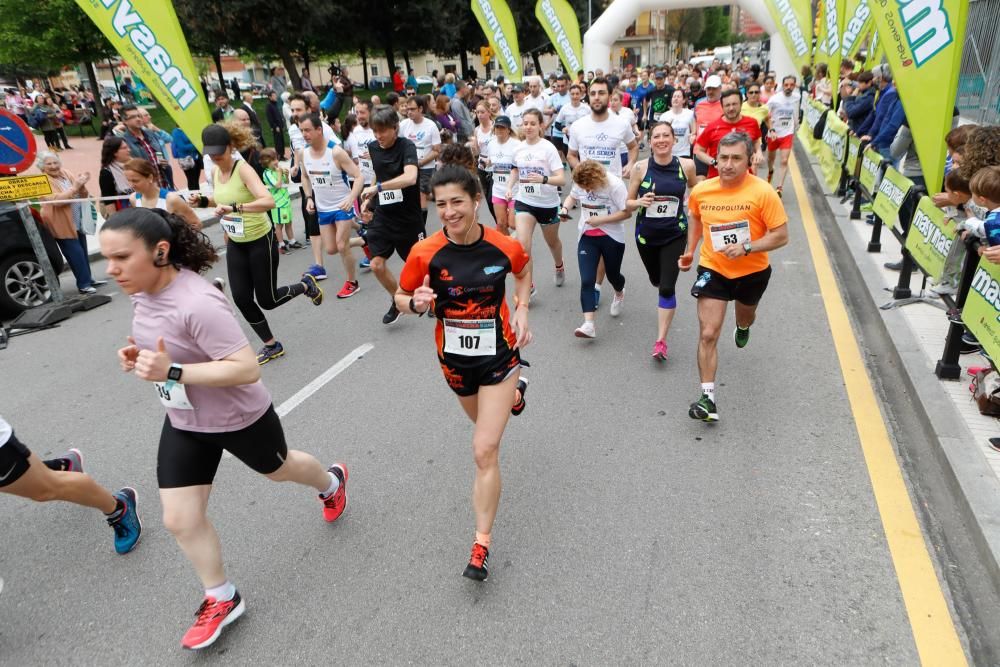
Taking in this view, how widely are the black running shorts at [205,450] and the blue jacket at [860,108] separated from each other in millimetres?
9577

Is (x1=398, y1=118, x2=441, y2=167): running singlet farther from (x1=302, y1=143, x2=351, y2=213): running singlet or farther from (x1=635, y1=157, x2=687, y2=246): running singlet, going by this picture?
(x1=635, y1=157, x2=687, y2=246): running singlet

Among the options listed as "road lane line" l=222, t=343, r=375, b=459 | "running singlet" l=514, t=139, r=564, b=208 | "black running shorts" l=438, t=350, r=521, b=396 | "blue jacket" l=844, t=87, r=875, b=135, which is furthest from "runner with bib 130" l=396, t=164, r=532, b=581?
"blue jacket" l=844, t=87, r=875, b=135

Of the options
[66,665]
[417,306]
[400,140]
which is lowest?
[66,665]

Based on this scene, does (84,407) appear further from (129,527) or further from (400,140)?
(400,140)

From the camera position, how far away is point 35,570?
3.19m

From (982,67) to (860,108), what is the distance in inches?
216

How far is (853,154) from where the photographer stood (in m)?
9.11

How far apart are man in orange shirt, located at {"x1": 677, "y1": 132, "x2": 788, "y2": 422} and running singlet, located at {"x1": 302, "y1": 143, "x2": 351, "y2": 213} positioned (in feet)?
13.2

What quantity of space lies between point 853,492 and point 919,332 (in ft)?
7.81

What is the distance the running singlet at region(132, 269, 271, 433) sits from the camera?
8.05ft

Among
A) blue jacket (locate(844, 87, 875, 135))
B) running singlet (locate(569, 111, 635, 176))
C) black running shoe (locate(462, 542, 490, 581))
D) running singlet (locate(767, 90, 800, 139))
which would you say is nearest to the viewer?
black running shoe (locate(462, 542, 490, 581))

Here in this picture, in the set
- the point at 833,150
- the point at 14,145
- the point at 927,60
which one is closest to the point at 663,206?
the point at 927,60

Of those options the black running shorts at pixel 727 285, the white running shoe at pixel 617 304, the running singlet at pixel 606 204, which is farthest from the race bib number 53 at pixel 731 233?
the white running shoe at pixel 617 304

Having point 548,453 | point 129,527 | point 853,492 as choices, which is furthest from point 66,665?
point 853,492
